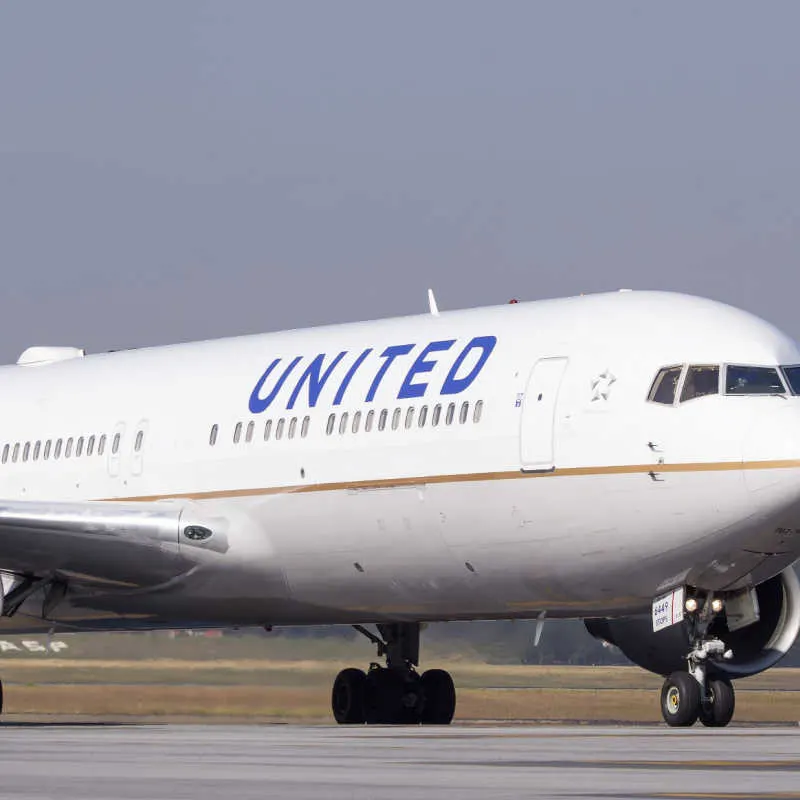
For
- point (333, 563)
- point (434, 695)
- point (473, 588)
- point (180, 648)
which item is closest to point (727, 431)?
Answer: point (473, 588)

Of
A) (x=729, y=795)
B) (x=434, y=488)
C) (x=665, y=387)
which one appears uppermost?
(x=665, y=387)

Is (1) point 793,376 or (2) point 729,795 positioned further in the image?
(1) point 793,376

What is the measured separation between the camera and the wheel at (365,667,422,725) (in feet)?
94.3

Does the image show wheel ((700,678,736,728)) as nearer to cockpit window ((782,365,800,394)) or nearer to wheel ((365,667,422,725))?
cockpit window ((782,365,800,394))

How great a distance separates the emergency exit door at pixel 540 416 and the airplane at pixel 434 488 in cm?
2

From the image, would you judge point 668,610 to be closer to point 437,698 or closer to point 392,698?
point 392,698

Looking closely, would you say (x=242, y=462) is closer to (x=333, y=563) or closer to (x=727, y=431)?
(x=333, y=563)

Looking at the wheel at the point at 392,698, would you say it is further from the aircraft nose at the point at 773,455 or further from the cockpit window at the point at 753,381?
the aircraft nose at the point at 773,455

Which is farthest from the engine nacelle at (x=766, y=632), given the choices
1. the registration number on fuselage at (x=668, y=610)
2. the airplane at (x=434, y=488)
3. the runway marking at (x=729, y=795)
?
the runway marking at (x=729, y=795)

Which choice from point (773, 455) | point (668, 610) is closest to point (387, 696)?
point (668, 610)

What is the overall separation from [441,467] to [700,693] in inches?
147

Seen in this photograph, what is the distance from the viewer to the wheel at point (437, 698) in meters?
29.0

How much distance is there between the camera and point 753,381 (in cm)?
2188

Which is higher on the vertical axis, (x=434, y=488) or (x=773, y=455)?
(x=434, y=488)
